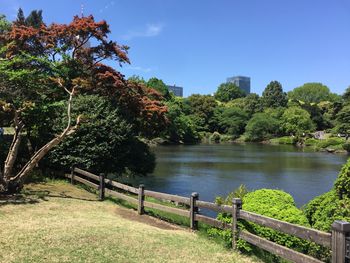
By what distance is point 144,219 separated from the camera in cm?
1031

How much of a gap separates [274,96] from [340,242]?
107470 millimetres

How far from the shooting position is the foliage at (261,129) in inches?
3282

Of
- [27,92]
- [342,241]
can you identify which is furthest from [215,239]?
[27,92]

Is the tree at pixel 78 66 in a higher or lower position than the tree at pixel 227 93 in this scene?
lower

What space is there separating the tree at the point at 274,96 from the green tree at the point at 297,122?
19.7 m

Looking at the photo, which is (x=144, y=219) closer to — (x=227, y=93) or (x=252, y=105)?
(x=252, y=105)

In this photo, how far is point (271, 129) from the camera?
83.9 m

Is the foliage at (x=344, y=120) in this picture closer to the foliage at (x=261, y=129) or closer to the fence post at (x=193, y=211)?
the foliage at (x=261, y=129)

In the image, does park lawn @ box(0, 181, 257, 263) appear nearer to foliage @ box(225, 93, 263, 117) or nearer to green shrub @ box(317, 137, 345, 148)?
green shrub @ box(317, 137, 345, 148)

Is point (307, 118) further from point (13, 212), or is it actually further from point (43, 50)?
point (13, 212)

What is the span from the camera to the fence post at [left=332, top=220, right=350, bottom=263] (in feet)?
16.6

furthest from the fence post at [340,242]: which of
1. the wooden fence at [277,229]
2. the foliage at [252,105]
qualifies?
the foliage at [252,105]

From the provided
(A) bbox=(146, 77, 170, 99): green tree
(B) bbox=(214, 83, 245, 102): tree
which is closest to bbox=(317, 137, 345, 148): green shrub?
(A) bbox=(146, 77, 170, 99): green tree

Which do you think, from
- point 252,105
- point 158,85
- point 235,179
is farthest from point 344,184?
point 252,105
